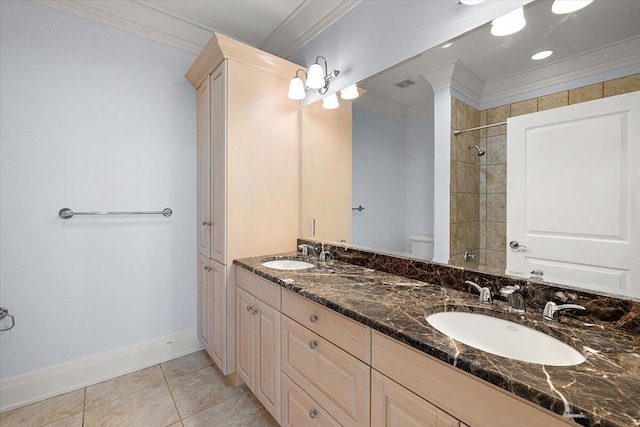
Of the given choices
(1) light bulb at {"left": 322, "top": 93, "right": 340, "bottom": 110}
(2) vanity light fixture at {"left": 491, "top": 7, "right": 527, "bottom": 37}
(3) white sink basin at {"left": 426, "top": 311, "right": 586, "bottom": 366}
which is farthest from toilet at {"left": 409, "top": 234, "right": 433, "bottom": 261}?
(1) light bulb at {"left": 322, "top": 93, "right": 340, "bottom": 110}

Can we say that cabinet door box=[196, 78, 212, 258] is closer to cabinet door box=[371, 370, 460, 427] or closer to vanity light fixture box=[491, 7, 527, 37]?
cabinet door box=[371, 370, 460, 427]

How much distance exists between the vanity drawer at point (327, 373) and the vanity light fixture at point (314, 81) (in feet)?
4.62

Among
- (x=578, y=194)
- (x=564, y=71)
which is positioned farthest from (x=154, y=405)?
(x=564, y=71)

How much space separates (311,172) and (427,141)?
91 centimetres

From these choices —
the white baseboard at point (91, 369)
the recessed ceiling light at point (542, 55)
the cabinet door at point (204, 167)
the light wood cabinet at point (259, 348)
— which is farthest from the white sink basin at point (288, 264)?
the recessed ceiling light at point (542, 55)

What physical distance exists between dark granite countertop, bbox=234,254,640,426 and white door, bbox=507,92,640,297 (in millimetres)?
179

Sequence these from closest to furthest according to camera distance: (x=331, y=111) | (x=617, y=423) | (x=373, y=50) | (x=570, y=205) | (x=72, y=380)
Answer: (x=617, y=423) < (x=570, y=205) < (x=373, y=50) < (x=72, y=380) < (x=331, y=111)

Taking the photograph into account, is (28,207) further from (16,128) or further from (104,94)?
(104,94)

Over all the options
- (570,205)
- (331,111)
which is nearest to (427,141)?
(570,205)

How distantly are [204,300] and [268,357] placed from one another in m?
0.94

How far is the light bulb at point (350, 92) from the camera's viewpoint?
5.94ft

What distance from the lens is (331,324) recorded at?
3.55 ft

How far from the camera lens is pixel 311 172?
2.11 metres

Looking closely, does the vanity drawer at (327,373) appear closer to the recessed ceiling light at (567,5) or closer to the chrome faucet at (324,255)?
the chrome faucet at (324,255)
